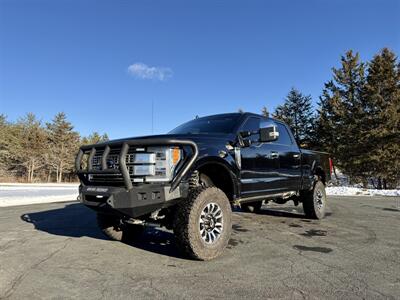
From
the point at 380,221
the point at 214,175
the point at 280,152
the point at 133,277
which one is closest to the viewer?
the point at 133,277

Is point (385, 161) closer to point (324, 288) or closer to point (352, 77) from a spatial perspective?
point (352, 77)

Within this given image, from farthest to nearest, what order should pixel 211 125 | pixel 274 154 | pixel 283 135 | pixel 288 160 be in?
pixel 283 135
pixel 288 160
pixel 274 154
pixel 211 125

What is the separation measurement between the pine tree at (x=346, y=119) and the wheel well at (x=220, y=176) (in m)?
23.4

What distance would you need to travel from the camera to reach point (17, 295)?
2.85 metres

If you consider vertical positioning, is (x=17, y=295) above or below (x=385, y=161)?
below

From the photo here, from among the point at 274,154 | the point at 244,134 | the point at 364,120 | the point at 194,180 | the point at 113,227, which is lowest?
the point at 113,227

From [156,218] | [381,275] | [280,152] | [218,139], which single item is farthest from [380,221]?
[156,218]

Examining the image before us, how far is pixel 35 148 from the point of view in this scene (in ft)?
152

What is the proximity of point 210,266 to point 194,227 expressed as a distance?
19.0 inches

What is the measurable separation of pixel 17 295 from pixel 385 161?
26.4m

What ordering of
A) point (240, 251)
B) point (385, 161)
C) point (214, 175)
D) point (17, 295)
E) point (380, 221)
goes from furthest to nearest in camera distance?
point (385, 161) < point (380, 221) < point (214, 175) < point (240, 251) < point (17, 295)

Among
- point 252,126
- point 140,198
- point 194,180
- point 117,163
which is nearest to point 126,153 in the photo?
point 117,163

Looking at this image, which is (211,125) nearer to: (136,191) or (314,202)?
(136,191)

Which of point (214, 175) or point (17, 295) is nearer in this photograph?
point (17, 295)
